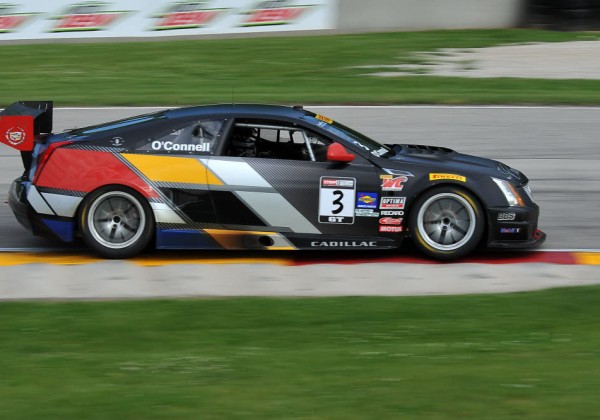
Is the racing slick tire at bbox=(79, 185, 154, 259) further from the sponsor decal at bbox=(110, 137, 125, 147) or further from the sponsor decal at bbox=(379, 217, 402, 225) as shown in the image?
the sponsor decal at bbox=(379, 217, 402, 225)

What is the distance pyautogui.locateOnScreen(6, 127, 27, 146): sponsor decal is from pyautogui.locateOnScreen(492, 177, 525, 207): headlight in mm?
4031

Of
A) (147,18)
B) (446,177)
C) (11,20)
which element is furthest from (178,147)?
(11,20)

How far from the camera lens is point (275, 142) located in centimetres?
858

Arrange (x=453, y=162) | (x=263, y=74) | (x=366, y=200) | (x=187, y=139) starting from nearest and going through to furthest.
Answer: (x=366, y=200), (x=187, y=139), (x=453, y=162), (x=263, y=74)

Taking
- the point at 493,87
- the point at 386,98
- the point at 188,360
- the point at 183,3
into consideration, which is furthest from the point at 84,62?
the point at 188,360

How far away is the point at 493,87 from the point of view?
17594 millimetres

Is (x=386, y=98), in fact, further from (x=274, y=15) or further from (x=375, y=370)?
(x=375, y=370)

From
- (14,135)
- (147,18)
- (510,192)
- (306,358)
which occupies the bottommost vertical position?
(306,358)

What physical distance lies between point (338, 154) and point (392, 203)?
61 centimetres

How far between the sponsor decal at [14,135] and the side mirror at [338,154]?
2639mm

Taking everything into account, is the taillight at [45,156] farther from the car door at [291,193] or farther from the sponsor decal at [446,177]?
the sponsor decal at [446,177]

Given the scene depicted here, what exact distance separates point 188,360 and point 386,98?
11217 millimetres

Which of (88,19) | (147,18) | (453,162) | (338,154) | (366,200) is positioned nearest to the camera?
(338,154)

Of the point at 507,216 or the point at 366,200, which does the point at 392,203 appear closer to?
the point at 366,200
